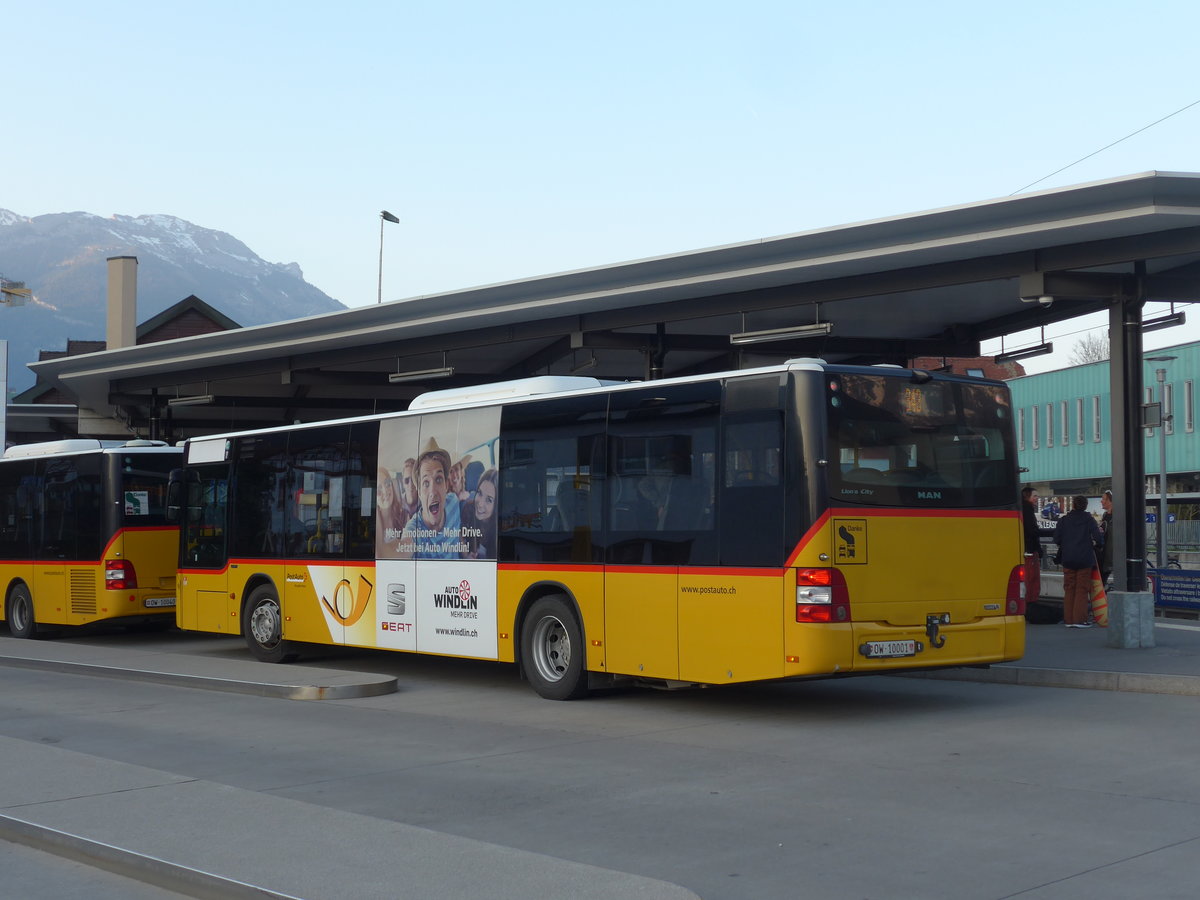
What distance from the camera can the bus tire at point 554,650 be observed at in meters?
13.1

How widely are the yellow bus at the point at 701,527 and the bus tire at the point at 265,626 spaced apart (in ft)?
6.49

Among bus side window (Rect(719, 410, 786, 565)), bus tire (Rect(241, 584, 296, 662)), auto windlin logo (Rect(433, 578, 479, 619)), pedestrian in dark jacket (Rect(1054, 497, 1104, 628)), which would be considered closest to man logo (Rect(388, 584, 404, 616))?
auto windlin logo (Rect(433, 578, 479, 619))

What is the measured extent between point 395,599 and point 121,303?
31.8 metres

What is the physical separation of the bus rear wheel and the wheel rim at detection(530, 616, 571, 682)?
12.2 m

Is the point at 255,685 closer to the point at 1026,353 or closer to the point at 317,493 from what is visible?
the point at 317,493

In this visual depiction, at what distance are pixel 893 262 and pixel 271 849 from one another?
12.3 metres

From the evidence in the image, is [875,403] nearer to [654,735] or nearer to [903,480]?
[903,480]

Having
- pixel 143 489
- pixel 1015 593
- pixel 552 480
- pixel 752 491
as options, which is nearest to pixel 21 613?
pixel 143 489

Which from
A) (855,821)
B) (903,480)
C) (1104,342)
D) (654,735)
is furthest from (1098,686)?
(1104,342)

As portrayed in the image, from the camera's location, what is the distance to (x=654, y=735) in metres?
11.1

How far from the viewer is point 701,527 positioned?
11820 millimetres

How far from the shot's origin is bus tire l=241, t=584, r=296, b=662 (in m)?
17.5

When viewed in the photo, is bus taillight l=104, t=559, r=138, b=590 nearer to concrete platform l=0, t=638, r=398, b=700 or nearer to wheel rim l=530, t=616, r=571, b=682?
concrete platform l=0, t=638, r=398, b=700

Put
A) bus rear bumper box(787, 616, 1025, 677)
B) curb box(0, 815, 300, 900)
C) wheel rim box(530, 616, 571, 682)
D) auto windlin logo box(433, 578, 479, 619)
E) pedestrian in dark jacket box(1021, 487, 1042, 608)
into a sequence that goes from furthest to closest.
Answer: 1. pedestrian in dark jacket box(1021, 487, 1042, 608)
2. auto windlin logo box(433, 578, 479, 619)
3. wheel rim box(530, 616, 571, 682)
4. bus rear bumper box(787, 616, 1025, 677)
5. curb box(0, 815, 300, 900)
